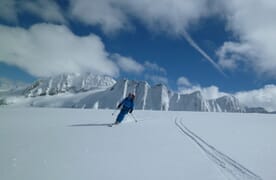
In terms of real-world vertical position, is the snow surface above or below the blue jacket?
below

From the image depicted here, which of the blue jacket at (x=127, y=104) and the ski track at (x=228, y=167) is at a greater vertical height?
the blue jacket at (x=127, y=104)

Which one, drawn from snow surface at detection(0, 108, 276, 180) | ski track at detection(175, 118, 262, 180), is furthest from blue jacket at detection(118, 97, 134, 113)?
ski track at detection(175, 118, 262, 180)

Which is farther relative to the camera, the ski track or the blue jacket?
the blue jacket

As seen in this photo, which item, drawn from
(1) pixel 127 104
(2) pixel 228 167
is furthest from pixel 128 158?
(1) pixel 127 104

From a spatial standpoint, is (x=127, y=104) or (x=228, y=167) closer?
(x=228, y=167)

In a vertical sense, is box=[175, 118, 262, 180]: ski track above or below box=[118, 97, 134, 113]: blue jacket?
below

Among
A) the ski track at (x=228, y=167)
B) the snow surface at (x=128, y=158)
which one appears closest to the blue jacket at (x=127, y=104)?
the snow surface at (x=128, y=158)

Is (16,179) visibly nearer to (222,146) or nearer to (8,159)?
(8,159)

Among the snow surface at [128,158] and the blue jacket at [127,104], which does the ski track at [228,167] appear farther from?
the blue jacket at [127,104]

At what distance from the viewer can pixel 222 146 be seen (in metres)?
5.62

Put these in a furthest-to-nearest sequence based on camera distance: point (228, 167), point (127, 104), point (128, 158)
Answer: point (127, 104) < point (128, 158) < point (228, 167)

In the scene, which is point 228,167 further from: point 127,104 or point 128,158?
point 127,104

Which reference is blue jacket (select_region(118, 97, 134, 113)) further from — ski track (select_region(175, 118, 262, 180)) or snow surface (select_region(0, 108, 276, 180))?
ski track (select_region(175, 118, 262, 180))

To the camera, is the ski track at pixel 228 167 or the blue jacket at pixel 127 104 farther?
the blue jacket at pixel 127 104
